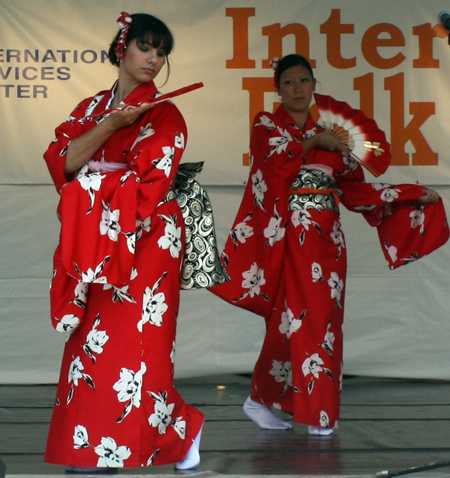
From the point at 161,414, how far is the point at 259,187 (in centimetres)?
128

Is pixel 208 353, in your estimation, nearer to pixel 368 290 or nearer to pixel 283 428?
pixel 368 290

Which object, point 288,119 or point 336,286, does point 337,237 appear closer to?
point 336,286

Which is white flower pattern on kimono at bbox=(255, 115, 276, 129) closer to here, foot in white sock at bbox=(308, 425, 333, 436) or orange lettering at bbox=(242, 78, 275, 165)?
orange lettering at bbox=(242, 78, 275, 165)

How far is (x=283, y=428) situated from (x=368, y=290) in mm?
1506

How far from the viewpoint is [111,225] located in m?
2.28

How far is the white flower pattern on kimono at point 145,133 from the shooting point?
2.38m

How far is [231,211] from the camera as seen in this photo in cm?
457

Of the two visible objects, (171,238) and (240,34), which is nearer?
(171,238)

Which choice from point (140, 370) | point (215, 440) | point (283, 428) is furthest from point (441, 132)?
point (140, 370)

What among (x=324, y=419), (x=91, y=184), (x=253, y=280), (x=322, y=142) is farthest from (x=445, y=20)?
(x=324, y=419)

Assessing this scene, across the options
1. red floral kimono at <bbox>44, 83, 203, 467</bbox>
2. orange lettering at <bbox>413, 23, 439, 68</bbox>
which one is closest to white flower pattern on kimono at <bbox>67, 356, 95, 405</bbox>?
red floral kimono at <bbox>44, 83, 203, 467</bbox>

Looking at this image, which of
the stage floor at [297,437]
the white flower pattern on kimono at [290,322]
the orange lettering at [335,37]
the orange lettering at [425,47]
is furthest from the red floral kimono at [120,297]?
the orange lettering at [425,47]

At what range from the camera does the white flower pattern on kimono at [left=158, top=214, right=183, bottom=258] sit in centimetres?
244

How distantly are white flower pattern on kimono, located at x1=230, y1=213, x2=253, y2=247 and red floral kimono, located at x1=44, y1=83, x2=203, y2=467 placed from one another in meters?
0.99
